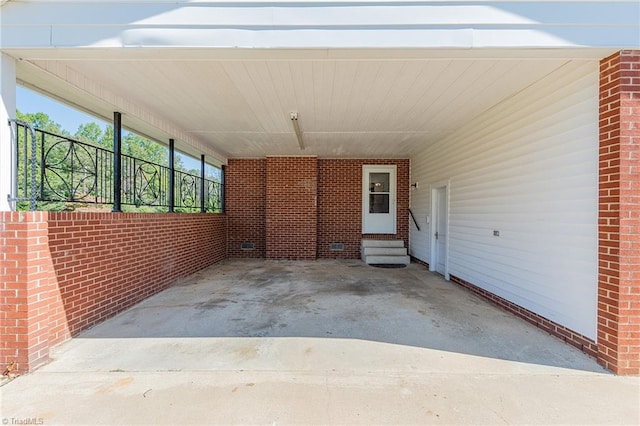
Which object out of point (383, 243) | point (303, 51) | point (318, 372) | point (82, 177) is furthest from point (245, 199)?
point (318, 372)

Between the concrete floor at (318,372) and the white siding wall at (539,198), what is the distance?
527 mm

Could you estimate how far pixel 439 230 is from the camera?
6770 millimetres

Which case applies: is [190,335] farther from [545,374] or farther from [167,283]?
[545,374]

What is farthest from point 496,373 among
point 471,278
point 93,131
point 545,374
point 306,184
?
point 93,131

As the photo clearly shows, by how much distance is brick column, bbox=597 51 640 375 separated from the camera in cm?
257

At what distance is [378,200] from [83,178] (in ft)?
23.6

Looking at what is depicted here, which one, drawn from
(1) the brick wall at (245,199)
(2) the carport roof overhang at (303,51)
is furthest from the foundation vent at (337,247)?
(2) the carport roof overhang at (303,51)

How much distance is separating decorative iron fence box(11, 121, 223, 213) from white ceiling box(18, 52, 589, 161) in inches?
30.1

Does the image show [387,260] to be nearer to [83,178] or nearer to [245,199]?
[245,199]

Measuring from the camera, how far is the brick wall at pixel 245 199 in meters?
8.98

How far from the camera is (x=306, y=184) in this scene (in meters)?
8.50

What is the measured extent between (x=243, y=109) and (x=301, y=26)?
231 centimetres

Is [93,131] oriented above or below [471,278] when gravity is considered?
above

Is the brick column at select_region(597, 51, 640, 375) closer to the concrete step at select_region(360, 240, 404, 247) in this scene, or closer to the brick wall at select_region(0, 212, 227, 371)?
the brick wall at select_region(0, 212, 227, 371)
